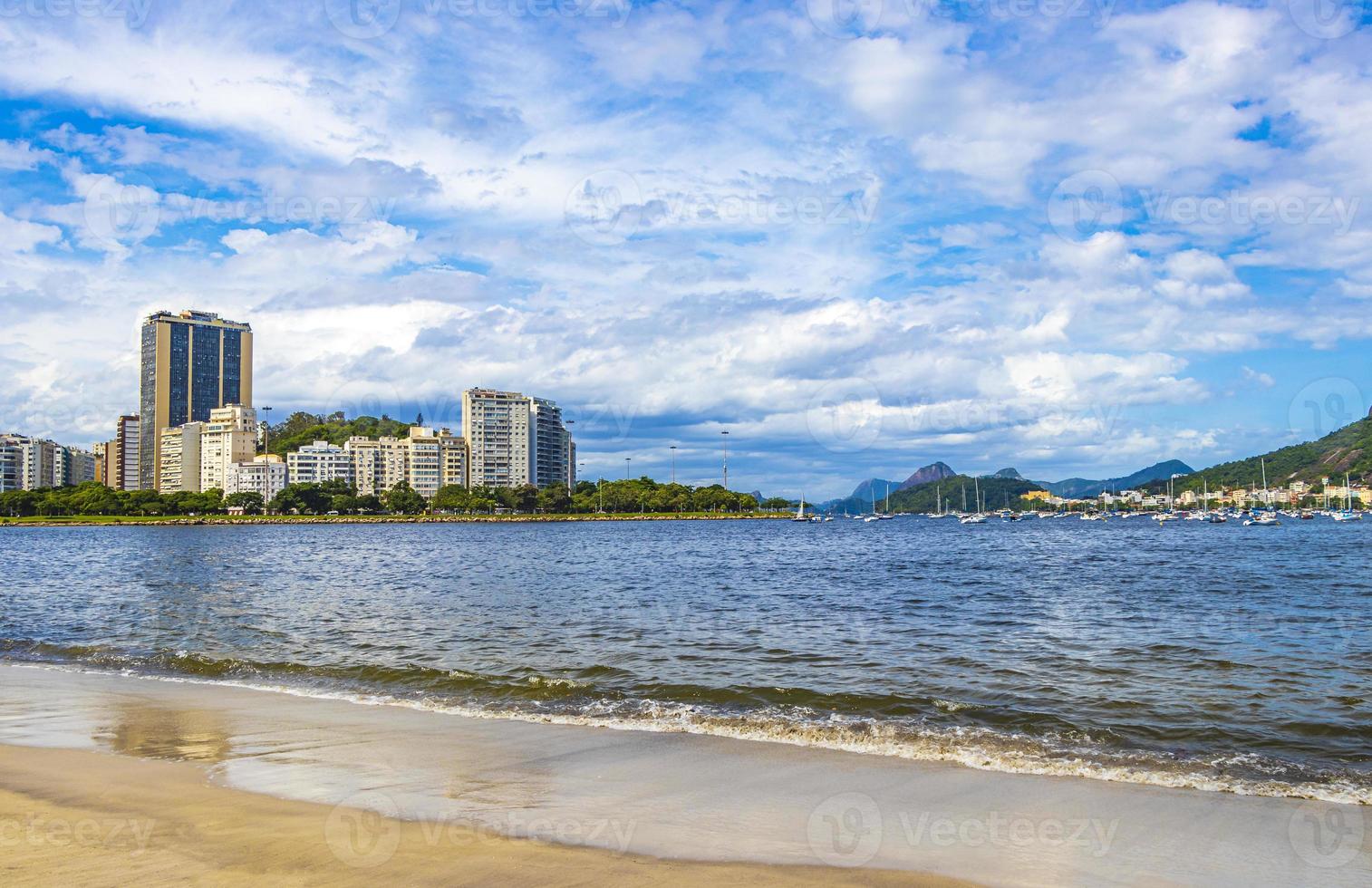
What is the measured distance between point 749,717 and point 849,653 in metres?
6.35

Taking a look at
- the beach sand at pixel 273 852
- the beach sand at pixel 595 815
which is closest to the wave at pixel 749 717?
the beach sand at pixel 595 815

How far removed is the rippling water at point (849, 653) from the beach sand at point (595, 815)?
1.40 metres

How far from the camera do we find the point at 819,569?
5059 cm

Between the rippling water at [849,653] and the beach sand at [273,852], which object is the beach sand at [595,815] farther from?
the rippling water at [849,653]

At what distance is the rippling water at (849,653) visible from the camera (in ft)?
40.3

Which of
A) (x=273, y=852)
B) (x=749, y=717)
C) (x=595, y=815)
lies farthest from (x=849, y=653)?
(x=273, y=852)

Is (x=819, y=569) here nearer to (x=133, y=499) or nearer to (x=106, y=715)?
(x=106, y=715)

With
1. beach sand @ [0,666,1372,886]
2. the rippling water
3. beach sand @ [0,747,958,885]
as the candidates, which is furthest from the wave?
beach sand @ [0,747,958,885]

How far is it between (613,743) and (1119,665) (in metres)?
11.3

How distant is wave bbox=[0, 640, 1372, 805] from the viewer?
10547 mm

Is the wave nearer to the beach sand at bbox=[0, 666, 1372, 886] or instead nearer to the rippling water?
the rippling water

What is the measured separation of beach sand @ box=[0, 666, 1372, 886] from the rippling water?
55.2 inches

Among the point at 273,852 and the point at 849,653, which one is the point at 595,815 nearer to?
the point at 273,852

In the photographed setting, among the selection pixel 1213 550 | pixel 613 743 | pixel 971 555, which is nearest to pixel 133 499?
pixel 971 555
